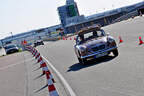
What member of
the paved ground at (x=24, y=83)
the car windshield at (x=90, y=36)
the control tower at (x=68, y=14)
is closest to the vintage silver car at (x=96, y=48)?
the car windshield at (x=90, y=36)

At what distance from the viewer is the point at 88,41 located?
1432 cm

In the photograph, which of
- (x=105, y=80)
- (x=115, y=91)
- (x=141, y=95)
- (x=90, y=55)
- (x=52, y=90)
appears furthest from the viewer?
(x=90, y=55)

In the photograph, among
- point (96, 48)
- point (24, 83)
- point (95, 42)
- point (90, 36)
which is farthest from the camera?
point (90, 36)

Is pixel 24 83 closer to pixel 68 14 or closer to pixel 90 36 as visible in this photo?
pixel 90 36

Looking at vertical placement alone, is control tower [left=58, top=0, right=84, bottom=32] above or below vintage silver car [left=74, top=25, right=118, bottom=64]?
below

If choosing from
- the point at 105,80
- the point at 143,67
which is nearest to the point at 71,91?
the point at 105,80

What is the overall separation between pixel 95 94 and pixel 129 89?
815 millimetres

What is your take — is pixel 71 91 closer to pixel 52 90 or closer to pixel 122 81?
pixel 122 81

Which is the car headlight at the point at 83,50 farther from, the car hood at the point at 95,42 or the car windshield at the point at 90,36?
the car windshield at the point at 90,36

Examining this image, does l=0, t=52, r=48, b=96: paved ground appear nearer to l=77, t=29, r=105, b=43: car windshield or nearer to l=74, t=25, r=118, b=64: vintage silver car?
l=74, t=25, r=118, b=64: vintage silver car

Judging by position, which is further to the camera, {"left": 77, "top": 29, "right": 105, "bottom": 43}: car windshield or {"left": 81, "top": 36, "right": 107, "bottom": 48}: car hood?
{"left": 77, "top": 29, "right": 105, "bottom": 43}: car windshield

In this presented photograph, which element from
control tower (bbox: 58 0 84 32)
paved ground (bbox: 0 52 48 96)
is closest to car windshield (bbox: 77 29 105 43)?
paved ground (bbox: 0 52 48 96)

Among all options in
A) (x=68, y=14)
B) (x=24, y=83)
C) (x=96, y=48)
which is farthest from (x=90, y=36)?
(x=68, y=14)

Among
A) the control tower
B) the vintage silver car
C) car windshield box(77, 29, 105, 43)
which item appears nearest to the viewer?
the vintage silver car
